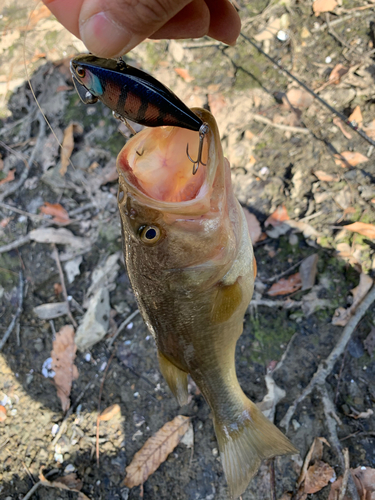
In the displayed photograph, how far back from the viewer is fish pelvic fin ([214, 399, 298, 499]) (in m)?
2.11

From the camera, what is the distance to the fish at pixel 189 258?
1557 mm

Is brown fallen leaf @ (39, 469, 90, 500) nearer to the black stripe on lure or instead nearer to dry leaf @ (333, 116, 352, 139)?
the black stripe on lure

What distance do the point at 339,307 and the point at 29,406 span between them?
3194 millimetres

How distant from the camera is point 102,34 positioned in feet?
4.58

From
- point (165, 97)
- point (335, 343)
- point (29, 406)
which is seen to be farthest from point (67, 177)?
point (335, 343)

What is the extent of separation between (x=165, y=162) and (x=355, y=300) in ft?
7.27

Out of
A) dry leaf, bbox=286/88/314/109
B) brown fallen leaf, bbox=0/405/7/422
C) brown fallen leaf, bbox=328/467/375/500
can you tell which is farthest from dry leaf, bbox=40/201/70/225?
brown fallen leaf, bbox=328/467/375/500

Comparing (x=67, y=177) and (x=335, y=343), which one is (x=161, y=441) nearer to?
(x=335, y=343)

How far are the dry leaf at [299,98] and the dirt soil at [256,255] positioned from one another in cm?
2

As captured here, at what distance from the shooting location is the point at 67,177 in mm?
4230

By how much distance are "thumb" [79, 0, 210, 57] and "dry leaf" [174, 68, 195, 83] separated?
3.08 metres

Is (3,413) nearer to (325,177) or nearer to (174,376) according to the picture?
(174,376)

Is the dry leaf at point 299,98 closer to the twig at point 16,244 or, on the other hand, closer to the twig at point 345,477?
the twig at point 345,477

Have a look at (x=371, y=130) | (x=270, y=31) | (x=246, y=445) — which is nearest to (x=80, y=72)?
(x=246, y=445)
